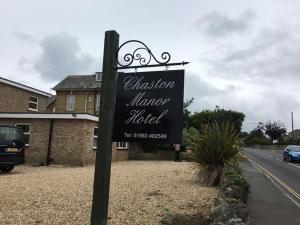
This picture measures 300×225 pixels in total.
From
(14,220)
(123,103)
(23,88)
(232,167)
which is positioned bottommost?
(14,220)

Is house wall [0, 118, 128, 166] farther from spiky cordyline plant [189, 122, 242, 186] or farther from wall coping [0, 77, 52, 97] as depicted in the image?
spiky cordyline plant [189, 122, 242, 186]

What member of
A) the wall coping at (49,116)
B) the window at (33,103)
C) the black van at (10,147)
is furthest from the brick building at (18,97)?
the black van at (10,147)

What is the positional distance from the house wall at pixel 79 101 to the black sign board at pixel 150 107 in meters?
37.2

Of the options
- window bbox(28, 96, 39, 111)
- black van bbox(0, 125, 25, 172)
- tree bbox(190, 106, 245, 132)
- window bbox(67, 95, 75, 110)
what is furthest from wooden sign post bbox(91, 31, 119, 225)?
window bbox(67, 95, 75, 110)

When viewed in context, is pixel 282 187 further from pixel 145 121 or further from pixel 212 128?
pixel 145 121

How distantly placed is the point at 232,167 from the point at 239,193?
3264 millimetres

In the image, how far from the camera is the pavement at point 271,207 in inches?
373

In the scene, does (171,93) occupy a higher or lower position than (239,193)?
higher

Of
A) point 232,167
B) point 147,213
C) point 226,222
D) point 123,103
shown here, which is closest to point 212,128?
point 232,167

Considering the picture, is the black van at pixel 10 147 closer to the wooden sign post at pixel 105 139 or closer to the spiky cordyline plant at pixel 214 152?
the spiky cordyline plant at pixel 214 152

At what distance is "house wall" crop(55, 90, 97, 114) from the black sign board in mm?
37216

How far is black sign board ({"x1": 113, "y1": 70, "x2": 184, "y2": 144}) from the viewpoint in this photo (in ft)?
19.0

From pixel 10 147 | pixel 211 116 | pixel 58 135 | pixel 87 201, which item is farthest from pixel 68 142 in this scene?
pixel 211 116

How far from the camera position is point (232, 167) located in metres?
13.5
